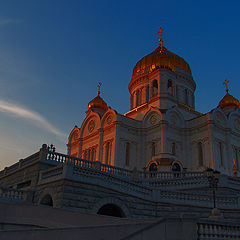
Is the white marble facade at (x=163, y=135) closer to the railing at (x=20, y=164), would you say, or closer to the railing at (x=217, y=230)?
the railing at (x=20, y=164)

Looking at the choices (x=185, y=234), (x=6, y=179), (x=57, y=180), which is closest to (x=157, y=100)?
(x=6, y=179)

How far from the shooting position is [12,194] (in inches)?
608

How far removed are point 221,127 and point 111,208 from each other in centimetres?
2182

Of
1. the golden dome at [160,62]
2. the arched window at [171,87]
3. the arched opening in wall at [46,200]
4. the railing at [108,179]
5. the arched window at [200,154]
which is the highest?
the golden dome at [160,62]

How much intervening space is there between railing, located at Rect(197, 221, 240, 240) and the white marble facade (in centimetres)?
1905

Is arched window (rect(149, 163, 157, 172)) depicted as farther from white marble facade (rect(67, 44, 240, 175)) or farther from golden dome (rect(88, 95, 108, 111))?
golden dome (rect(88, 95, 108, 111))

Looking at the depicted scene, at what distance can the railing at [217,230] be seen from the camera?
7.91 m

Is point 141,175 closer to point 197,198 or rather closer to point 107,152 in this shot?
point 197,198

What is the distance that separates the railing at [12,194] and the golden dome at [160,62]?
29.1m

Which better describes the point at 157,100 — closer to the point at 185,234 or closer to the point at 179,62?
the point at 179,62

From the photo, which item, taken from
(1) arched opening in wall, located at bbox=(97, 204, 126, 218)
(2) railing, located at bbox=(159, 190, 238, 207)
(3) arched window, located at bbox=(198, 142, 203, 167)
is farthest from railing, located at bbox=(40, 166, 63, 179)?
(3) arched window, located at bbox=(198, 142, 203, 167)

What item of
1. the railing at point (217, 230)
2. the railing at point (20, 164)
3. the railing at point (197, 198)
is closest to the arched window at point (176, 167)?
the railing at point (197, 198)

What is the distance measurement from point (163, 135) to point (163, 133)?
24cm

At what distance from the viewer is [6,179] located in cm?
2319
